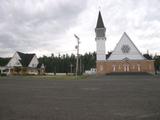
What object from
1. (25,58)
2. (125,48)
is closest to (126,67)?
(125,48)

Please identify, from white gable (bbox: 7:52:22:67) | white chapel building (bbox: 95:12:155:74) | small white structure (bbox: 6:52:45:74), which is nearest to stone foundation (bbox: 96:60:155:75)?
white chapel building (bbox: 95:12:155:74)

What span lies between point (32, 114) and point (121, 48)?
2734 inches

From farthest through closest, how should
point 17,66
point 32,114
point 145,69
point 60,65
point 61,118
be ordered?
1. point 60,65
2. point 17,66
3. point 145,69
4. point 32,114
5. point 61,118

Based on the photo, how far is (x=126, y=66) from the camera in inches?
2936

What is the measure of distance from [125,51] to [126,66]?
4.85 metres

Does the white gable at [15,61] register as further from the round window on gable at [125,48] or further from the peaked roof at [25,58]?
the round window on gable at [125,48]

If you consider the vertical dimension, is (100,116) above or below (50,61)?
below

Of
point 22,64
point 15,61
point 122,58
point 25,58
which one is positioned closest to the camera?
point 122,58

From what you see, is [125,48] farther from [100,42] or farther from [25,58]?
[25,58]

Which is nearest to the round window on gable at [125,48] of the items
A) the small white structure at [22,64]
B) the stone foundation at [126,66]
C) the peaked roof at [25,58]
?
the stone foundation at [126,66]

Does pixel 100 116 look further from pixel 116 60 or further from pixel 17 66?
pixel 17 66

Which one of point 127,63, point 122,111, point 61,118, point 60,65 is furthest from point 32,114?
point 60,65

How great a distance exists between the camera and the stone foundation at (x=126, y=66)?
7438cm

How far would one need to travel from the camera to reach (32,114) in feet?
27.3
